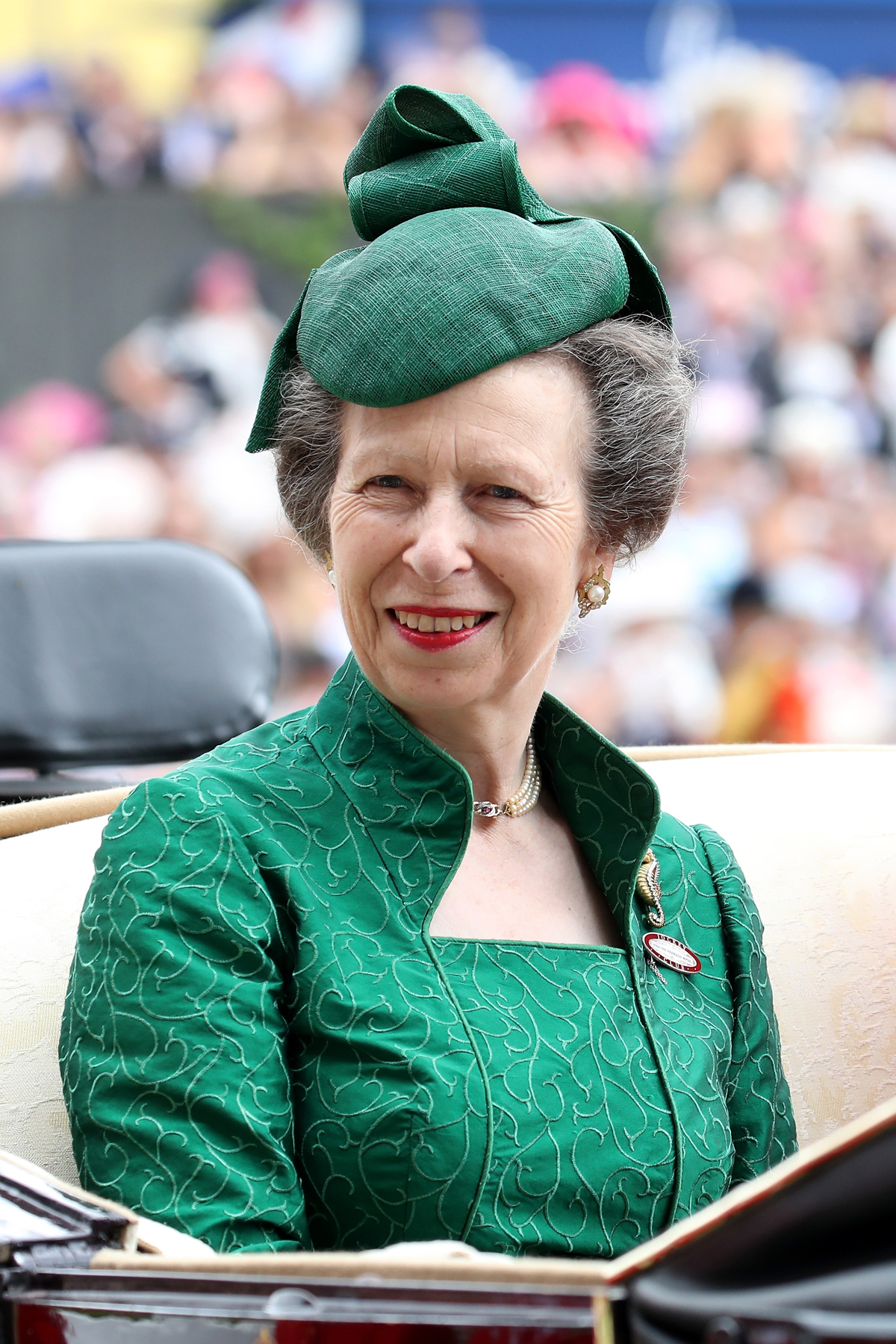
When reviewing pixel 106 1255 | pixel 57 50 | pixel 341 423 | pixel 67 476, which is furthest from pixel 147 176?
pixel 106 1255

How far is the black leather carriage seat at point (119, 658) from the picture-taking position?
192 cm

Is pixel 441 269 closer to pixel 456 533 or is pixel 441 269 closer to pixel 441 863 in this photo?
pixel 456 533

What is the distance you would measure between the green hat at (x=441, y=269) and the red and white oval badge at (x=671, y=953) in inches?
22.7

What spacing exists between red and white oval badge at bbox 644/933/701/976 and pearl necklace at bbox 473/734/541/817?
6.8 inches

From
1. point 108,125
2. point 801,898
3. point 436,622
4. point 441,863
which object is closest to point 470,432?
point 436,622

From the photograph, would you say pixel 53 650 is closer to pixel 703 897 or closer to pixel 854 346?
pixel 703 897

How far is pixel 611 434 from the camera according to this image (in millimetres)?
1424

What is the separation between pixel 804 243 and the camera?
536 cm

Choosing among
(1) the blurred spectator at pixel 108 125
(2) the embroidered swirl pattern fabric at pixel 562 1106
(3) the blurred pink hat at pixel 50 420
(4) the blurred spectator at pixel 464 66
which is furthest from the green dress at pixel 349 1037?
(4) the blurred spectator at pixel 464 66

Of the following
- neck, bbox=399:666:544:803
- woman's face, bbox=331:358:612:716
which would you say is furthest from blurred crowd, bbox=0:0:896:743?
woman's face, bbox=331:358:612:716

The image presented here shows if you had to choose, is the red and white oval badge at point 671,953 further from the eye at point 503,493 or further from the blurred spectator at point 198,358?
the blurred spectator at point 198,358

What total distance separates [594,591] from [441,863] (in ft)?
1.18

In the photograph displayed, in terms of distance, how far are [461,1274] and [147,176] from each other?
4.93m

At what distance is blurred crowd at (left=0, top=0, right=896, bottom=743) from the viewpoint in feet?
16.4
